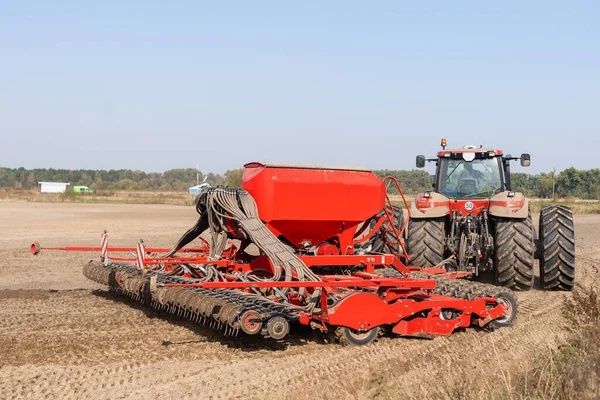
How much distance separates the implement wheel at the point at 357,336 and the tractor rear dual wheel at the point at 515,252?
3.61 metres

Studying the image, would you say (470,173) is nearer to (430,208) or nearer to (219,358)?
(430,208)

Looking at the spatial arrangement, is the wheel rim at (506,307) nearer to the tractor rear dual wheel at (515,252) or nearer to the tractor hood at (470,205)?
the tractor rear dual wheel at (515,252)

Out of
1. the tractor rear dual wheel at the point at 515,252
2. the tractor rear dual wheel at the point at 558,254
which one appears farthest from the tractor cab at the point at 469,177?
the tractor rear dual wheel at the point at 558,254

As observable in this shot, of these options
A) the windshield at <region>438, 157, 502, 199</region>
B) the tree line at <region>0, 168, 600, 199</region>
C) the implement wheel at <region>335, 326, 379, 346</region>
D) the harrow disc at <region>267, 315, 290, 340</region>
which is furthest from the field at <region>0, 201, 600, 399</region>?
the tree line at <region>0, 168, 600, 199</region>

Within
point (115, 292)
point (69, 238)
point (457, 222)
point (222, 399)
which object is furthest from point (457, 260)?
point (69, 238)


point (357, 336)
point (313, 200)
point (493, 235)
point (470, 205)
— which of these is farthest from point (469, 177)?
point (357, 336)

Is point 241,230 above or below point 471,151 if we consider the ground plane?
below

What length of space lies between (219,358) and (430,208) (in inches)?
197

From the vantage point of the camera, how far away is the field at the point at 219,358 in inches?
198

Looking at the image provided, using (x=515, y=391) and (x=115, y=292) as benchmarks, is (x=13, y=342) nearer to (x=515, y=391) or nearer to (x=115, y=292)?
(x=115, y=292)

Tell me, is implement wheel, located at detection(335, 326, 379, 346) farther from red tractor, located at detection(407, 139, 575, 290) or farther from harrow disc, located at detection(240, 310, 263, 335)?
red tractor, located at detection(407, 139, 575, 290)

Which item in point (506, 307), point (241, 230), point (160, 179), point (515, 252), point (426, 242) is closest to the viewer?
point (506, 307)

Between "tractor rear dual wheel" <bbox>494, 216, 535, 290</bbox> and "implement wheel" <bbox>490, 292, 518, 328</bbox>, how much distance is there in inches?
81.4

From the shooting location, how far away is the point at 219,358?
5.95 meters
